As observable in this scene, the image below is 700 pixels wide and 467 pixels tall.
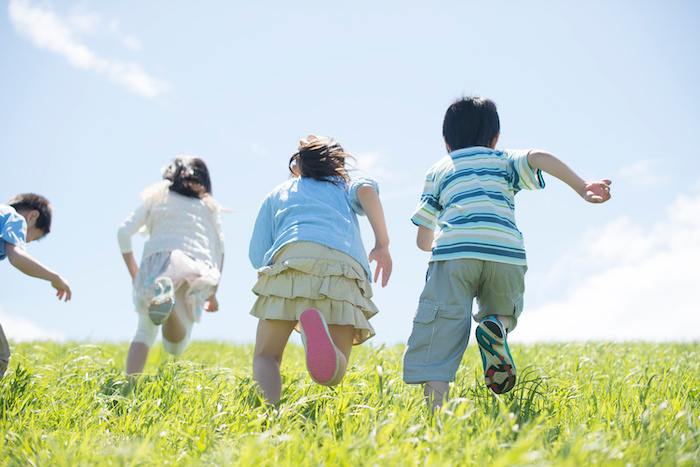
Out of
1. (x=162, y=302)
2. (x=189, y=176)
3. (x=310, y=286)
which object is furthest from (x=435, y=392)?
(x=189, y=176)

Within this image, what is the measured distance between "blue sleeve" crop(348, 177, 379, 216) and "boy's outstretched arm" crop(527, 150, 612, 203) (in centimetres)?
92

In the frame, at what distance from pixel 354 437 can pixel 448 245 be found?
4.11ft

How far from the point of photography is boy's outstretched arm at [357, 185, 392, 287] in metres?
3.21

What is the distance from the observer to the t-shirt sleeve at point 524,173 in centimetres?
308

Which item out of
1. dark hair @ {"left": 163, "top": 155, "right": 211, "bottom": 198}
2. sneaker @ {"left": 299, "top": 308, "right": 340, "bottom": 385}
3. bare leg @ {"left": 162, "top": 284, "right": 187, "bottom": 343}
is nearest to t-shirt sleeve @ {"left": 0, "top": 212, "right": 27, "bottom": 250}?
bare leg @ {"left": 162, "top": 284, "right": 187, "bottom": 343}

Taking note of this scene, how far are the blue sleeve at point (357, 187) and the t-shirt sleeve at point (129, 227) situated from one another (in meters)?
2.12

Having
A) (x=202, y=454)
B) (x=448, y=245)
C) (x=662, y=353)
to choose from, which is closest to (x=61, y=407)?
(x=202, y=454)

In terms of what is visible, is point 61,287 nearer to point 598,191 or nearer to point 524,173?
point 524,173

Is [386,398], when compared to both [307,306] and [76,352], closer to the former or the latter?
[307,306]

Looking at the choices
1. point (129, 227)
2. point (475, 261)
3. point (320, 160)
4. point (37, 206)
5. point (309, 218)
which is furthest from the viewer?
point (129, 227)

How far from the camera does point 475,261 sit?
3012mm

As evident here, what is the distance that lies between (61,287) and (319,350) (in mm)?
1877

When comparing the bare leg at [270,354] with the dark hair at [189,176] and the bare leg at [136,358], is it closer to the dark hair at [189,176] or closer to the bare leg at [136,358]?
the bare leg at [136,358]

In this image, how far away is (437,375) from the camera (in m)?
2.91
